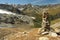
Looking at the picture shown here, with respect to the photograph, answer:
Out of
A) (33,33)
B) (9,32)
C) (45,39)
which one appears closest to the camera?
(45,39)

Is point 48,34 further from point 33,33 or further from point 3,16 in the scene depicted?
point 3,16

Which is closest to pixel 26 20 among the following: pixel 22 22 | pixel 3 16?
pixel 22 22

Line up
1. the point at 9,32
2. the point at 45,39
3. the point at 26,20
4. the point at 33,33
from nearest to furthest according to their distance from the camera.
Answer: the point at 45,39
the point at 33,33
the point at 9,32
the point at 26,20

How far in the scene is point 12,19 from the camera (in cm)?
5688

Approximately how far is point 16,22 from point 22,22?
5.63 feet

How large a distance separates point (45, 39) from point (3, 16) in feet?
98.5

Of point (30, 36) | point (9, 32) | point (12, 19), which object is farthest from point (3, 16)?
point (30, 36)

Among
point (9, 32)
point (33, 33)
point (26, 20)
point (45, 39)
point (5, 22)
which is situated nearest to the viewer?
point (45, 39)

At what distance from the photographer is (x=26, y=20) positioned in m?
55.5

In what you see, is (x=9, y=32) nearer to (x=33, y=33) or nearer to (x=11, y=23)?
(x=33, y=33)

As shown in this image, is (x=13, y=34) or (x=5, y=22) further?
(x=5, y=22)

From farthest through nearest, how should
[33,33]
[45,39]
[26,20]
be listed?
1. [26,20]
2. [33,33]
3. [45,39]

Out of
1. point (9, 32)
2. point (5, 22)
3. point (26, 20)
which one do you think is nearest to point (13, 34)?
point (9, 32)

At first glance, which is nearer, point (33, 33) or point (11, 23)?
point (33, 33)
